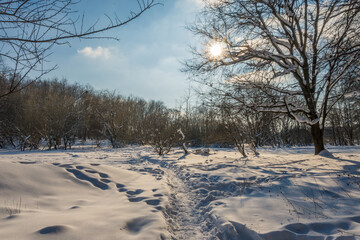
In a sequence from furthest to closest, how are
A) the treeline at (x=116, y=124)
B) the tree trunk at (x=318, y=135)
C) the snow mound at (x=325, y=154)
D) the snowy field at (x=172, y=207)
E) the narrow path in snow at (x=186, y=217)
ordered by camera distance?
the treeline at (x=116, y=124)
the tree trunk at (x=318, y=135)
the snow mound at (x=325, y=154)
the narrow path in snow at (x=186, y=217)
the snowy field at (x=172, y=207)

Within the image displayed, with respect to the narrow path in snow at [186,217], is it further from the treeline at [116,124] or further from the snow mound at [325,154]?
the snow mound at [325,154]

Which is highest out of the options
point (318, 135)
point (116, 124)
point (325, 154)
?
point (116, 124)

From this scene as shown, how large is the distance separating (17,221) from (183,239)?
1881mm

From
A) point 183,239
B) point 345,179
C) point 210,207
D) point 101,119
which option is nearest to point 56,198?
point 183,239

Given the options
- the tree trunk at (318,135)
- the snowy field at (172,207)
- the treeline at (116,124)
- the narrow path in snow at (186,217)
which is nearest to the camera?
the snowy field at (172,207)

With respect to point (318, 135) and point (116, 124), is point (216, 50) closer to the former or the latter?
point (318, 135)

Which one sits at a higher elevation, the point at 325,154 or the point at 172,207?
the point at 325,154

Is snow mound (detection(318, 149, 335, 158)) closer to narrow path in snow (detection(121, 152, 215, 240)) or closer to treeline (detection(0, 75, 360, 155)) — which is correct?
treeline (detection(0, 75, 360, 155))

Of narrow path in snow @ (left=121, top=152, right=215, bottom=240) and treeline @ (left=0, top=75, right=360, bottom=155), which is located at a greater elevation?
treeline @ (left=0, top=75, right=360, bottom=155)

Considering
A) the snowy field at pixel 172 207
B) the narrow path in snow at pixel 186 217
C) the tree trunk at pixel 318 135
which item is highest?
the tree trunk at pixel 318 135

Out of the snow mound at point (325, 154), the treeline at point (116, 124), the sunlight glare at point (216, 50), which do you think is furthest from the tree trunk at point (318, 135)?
the sunlight glare at point (216, 50)

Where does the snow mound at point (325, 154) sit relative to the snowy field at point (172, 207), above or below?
above

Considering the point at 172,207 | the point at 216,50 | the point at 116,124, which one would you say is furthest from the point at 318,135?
the point at 116,124

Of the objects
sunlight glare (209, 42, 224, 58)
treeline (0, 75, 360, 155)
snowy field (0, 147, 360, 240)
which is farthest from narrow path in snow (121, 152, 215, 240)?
sunlight glare (209, 42, 224, 58)
